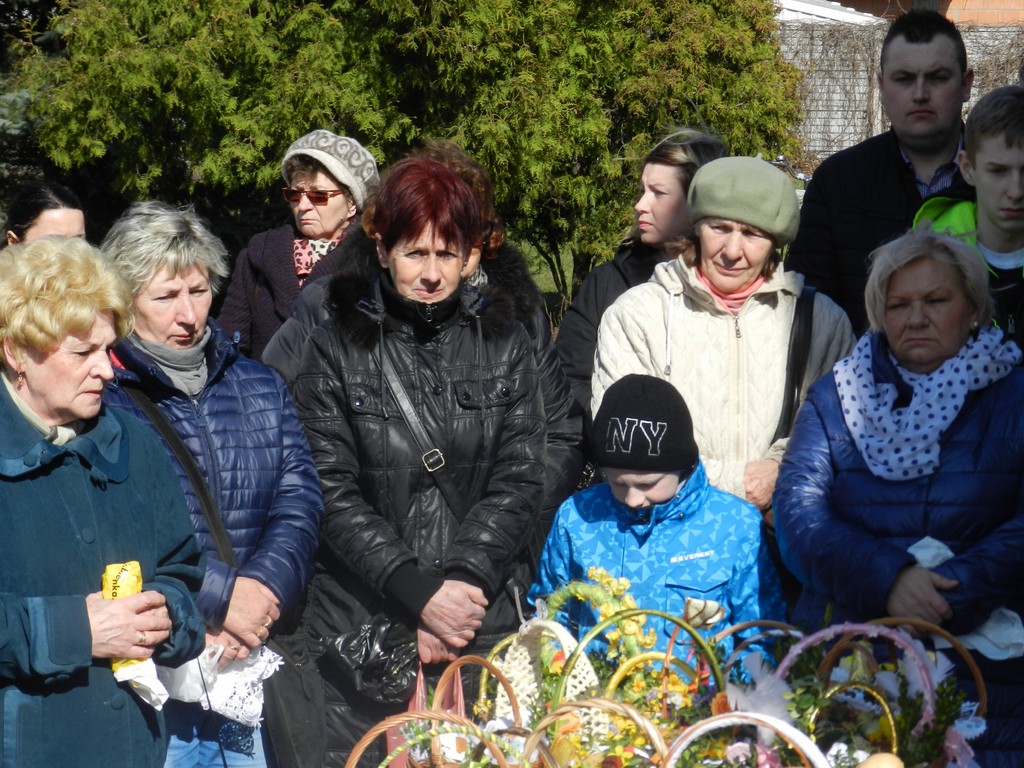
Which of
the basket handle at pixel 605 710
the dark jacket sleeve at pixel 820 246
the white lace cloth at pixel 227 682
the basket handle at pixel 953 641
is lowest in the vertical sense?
the white lace cloth at pixel 227 682

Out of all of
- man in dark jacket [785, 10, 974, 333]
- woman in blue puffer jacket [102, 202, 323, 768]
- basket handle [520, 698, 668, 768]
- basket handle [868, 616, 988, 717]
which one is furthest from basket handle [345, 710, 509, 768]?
man in dark jacket [785, 10, 974, 333]

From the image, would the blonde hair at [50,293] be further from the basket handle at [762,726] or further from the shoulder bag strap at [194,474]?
the basket handle at [762,726]

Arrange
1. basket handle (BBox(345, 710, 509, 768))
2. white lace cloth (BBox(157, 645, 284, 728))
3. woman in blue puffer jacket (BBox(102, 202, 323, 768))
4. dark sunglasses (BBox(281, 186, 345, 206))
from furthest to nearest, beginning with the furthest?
dark sunglasses (BBox(281, 186, 345, 206)) < woman in blue puffer jacket (BBox(102, 202, 323, 768)) < white lace cloth (BBox(157, 645, 284, 728)) < basket handle (BBox(345, 710, 509, 768))

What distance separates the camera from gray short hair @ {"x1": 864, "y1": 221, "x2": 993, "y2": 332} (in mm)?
3334

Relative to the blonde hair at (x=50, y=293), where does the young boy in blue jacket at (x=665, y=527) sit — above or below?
below

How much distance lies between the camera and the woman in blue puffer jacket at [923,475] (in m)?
3.08

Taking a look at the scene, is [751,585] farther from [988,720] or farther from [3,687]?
[3,687]

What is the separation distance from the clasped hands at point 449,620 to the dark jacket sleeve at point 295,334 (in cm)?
98

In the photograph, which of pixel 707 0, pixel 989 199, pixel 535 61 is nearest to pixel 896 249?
pixel 989 199

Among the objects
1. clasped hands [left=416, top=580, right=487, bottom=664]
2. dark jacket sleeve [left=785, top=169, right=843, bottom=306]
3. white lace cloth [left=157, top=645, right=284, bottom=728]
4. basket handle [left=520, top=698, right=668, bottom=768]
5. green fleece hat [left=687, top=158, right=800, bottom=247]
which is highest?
green fleece hat [left=687, top=158, right=800, bottom=247]

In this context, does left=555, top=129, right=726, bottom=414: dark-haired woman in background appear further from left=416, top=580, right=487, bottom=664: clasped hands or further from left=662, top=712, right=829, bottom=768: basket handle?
left=662, top=712, right=829, bottom=768: basket handle

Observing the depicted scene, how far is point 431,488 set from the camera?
11.9ft

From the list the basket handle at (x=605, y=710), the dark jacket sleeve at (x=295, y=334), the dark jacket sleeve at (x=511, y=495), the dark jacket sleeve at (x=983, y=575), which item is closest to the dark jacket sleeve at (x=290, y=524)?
the dark jacket sleeve at (x=511, y=495)

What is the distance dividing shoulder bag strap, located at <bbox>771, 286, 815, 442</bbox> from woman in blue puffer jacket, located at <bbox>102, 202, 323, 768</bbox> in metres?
1.39
